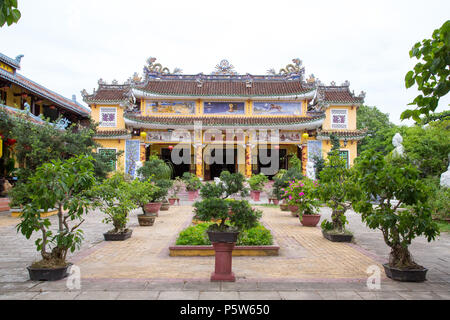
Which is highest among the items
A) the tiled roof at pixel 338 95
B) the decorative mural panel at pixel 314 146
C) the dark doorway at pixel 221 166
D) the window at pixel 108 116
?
the tiled roof at pixel 338 95

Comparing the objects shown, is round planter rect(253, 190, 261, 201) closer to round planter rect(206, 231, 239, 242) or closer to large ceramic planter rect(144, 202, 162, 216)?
large ceramic planter rect(144, 202, 162, 216)

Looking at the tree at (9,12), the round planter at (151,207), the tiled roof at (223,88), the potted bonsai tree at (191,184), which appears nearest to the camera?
the tree at (9,12)

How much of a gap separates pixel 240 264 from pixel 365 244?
11.0 feet

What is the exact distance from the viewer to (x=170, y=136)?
21734 mm

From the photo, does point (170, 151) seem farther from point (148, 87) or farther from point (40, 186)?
point (40, 186)

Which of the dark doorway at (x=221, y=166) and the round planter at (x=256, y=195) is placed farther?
the dark doorway at (x=221, y=166)

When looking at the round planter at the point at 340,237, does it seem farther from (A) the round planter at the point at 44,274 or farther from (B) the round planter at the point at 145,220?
(A) the round planter at the point at 44,274

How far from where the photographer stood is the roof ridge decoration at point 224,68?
2427 centimetres

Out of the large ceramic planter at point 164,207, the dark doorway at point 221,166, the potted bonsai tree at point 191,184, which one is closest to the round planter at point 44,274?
the large ceramic planter at point 164,207

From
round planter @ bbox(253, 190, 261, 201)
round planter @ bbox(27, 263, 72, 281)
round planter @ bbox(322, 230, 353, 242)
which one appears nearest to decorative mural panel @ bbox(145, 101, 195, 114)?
round planter @ bbox(253, 190, 261, 201)

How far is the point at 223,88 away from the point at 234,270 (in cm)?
1943

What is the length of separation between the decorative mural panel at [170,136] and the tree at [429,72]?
59.6 ft

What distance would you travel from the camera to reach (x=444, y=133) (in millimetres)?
15664
